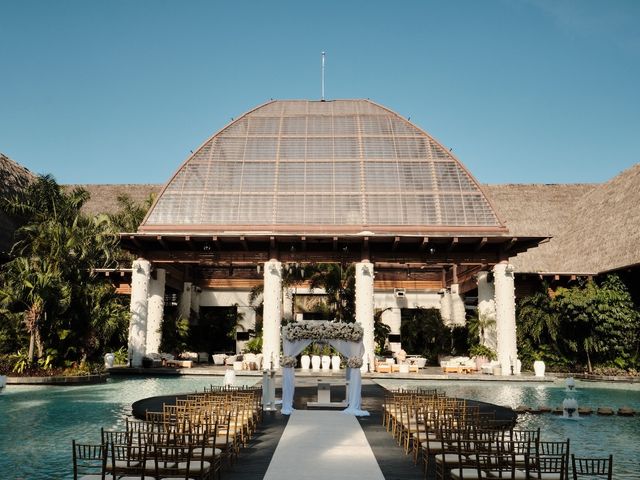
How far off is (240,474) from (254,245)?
80.5 feet

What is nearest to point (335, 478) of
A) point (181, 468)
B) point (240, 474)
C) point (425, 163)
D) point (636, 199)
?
point (240, 474)

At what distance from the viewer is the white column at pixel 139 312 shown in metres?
31.7

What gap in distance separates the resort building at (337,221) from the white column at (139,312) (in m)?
0.06

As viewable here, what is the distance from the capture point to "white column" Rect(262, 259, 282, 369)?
103 ft

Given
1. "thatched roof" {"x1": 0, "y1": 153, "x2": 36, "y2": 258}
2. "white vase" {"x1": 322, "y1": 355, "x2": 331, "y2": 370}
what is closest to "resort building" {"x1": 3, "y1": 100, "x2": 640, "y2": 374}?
"white vase" {"x1": 322, "y1": 355, "x2": 331, "y2": 370}

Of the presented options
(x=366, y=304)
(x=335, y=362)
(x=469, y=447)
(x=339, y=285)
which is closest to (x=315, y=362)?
(x=335, y=362)

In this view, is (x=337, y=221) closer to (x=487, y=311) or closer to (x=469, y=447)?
(x=487, y=311)

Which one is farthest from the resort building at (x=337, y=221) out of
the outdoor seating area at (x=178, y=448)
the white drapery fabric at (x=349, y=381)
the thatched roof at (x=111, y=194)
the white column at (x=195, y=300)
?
the outdoor seating area at (x=178, y=448)

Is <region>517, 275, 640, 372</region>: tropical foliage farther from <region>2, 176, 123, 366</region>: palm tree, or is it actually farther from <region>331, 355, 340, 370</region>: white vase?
<region>2, 176, 123, 366</region>: palm tree

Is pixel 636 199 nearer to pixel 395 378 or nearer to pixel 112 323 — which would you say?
pixel 395 378

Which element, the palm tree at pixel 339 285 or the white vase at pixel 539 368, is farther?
the palm tree at pixel 339 285

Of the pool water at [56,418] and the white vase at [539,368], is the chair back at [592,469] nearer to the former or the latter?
the pool water at [56,418]

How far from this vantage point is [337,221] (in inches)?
1312

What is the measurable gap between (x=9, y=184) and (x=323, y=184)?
979 inches
